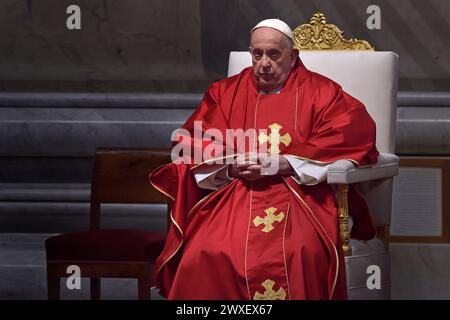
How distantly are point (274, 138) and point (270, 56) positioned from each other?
37 centimetres

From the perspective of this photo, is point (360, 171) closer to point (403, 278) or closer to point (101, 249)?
point (101, 249)

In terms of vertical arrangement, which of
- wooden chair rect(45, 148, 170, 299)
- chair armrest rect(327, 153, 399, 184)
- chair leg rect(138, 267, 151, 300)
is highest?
chair armrest rect(327, 153, 399, 184)

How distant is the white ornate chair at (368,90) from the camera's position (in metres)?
4.63

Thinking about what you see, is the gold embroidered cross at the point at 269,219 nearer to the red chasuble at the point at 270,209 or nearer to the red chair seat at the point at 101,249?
the red chasuble at the point at 270,209

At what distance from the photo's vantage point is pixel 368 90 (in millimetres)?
5035

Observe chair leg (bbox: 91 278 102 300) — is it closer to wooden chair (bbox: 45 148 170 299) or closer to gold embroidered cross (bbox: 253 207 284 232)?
wooden chair (bbox: 45 148 170 299)

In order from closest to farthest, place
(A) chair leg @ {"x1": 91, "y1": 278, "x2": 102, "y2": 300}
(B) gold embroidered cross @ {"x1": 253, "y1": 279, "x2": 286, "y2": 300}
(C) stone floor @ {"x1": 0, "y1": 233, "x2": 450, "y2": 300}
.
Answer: (B) gold embroidered cross @ {"x1": 253, "y1": 279, "x2": 286, "y2": 300} → (A) chair leg @ {"x1": 91, "y1": 278, "x2": 102, "y2": 300} → (C) stone floor @ {"x1": 0, "y1": 233, "x2": 450, "y2": 300}

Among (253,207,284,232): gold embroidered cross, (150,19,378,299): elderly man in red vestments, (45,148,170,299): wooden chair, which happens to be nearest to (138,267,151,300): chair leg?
(45,148,170,299): wooden chair

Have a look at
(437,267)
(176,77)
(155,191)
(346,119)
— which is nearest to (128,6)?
(176,77)

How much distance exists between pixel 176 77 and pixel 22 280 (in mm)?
1487

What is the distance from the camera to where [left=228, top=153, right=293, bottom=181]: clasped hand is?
4352mm

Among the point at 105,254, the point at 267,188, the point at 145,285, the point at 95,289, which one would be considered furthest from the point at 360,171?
the point at 95,289

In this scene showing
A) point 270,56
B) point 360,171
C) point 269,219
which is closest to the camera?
point 269,219
